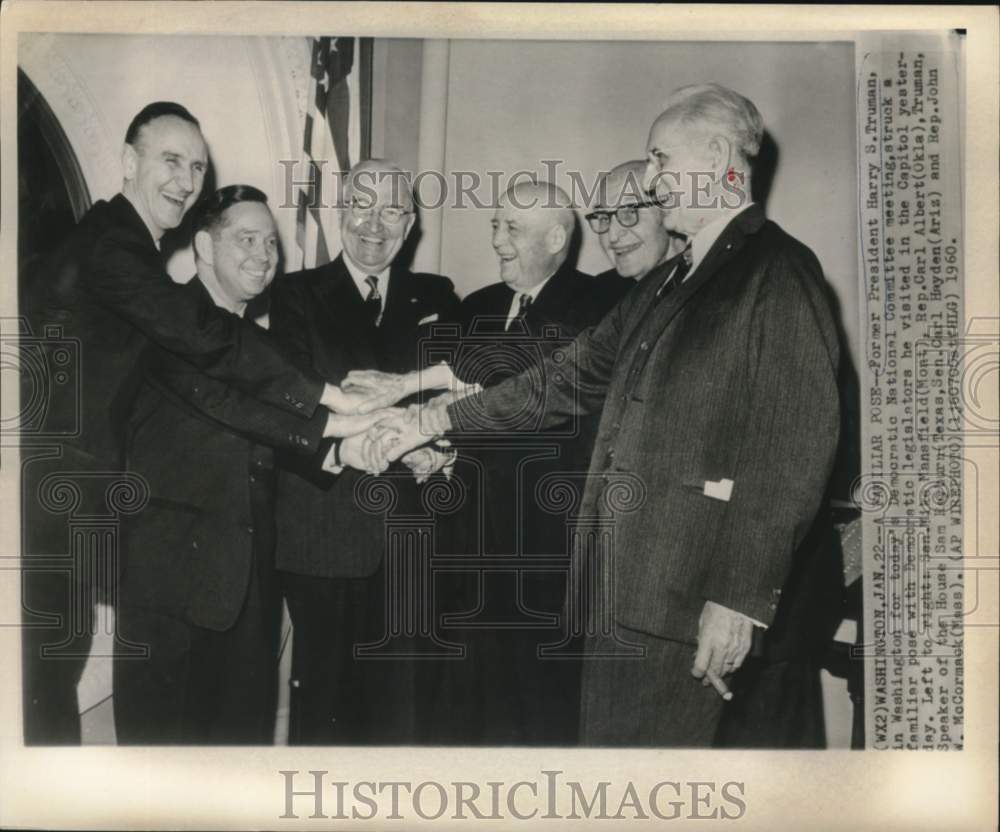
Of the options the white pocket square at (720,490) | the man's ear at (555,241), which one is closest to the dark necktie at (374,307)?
the man's ear at (555,241)

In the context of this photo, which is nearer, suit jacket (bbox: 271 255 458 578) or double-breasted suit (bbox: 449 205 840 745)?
double-breasted suit (bbox: 449 205 840 745)

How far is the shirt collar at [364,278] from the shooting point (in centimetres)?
320

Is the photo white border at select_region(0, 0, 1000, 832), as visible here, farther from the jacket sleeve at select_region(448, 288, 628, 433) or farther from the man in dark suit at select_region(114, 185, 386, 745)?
the jacket sleeve at select_region(448, 288, 628, 433)

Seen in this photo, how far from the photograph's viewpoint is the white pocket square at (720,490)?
306 cm

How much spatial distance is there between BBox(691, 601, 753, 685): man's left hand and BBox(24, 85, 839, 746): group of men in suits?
106mm

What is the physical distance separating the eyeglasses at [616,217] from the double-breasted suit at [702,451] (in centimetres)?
16

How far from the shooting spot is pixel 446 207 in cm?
320

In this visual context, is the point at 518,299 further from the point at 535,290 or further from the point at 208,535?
the point at 208,535

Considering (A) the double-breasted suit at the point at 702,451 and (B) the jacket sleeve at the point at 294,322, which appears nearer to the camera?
(A) the double-breasted suit at the point at 702,451

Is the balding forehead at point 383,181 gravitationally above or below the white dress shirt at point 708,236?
above

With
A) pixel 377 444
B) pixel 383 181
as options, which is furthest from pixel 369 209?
pixel 377 444

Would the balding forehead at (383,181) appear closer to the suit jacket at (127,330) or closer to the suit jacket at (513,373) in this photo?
the suit jacket at (513,373)

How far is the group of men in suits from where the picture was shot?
10.3 feet

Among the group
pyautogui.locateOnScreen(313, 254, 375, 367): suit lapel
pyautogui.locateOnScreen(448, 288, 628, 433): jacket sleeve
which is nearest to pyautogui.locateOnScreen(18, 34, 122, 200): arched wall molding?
pyautogui.locateOnScreen(313, 254, 375, 367): suit lapel
